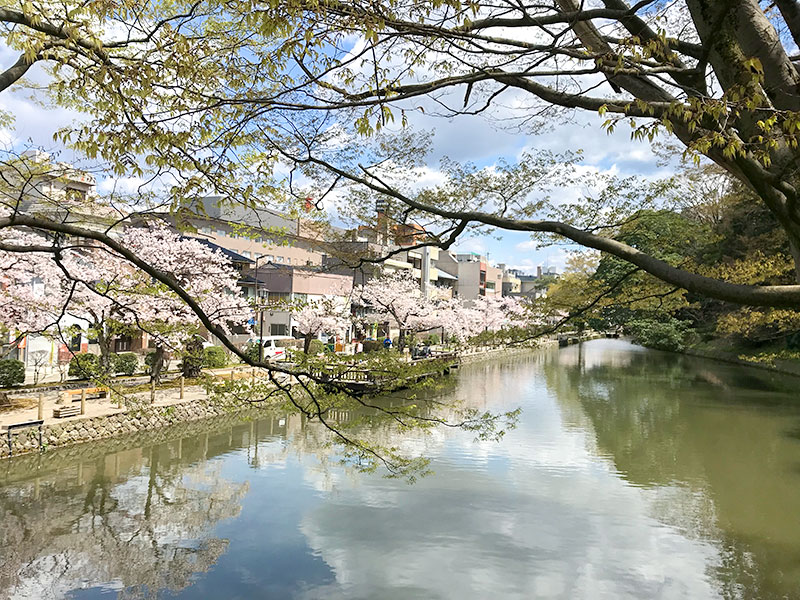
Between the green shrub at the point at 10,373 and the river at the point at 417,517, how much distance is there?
167 inches

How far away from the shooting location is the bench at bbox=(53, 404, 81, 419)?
444 inches

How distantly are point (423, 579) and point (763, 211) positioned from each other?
728 inches

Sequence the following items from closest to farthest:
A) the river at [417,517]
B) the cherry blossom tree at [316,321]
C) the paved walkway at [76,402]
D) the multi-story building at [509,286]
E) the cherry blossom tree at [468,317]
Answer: the river at [417,517], the paved walkway at [76,402], the cherry blossom tree at [316,321], the cherry blossom tree at [468,317], the multi-story building at [509,286]

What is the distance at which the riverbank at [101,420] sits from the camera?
10.3 m

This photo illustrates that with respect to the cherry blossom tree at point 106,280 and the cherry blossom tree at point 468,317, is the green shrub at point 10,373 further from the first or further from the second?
the cherry blossom tree at point 468,317

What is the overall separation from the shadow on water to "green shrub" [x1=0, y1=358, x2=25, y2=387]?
14.3m

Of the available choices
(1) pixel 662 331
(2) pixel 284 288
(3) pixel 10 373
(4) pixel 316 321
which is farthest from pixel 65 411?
(1) pixel 662 331

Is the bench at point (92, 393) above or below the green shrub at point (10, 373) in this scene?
below

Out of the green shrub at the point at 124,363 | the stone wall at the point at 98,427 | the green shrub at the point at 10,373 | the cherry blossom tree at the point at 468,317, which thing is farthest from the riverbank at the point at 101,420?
the cherry blossom tree at the point at 468,317

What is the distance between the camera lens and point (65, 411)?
447 inches

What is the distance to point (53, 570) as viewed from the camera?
6.64 m

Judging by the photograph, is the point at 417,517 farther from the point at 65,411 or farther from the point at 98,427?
the point at 65,411

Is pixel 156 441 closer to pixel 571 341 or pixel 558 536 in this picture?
pixel 558 536

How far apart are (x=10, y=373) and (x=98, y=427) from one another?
4003mm
